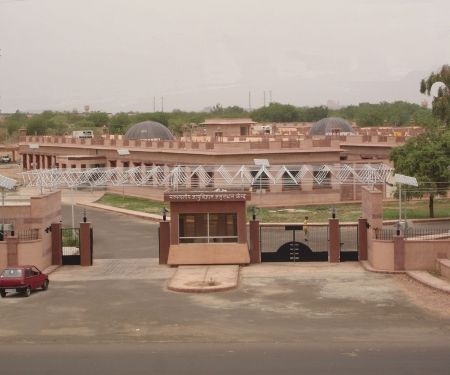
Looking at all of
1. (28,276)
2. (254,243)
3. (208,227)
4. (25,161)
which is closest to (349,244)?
(254,243)

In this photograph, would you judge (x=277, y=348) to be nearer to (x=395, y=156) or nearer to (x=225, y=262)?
(x=225, y=262)

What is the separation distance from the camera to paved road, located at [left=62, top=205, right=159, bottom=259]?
42312mm

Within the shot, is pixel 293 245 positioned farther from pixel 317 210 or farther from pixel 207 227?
pixel 317 210

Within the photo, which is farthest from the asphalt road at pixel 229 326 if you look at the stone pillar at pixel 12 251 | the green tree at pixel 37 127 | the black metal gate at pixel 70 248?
the green tree at pixel 37 127

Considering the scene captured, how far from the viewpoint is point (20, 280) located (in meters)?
30.5

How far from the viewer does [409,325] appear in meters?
24.9

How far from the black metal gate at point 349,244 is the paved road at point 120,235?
9654 mm

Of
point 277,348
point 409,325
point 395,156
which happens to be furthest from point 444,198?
point 277,348

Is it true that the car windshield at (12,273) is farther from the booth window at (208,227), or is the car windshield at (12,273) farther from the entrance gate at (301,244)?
the entrance gate at (301,244)

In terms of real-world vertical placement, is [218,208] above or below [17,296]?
above

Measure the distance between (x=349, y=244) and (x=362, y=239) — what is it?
504cm

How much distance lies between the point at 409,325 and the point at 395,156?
31.9 m

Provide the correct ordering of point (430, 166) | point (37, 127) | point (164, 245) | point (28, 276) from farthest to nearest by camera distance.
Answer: point (37, 127) < point (430, 166) < point (164, 245) < point (28, 276)

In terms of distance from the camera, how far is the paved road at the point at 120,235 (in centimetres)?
4231
